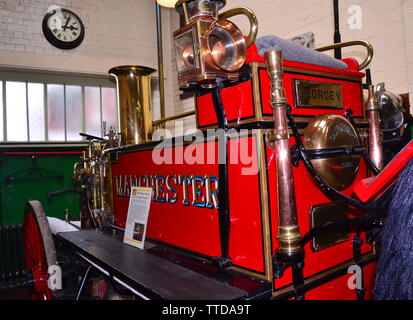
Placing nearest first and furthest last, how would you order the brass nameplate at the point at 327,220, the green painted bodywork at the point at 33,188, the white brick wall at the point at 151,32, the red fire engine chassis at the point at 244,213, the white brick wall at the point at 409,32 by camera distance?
the red fire engine chassis at the point at 244,213 → the brass nameplate at the point at 327,220 → the white brick wall at the point at 409,32 → the white brick wall at the point at 151,32 → the green painted bodywork at the point at 33,188

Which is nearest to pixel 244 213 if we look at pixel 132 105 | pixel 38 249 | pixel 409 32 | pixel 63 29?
pixel 132 105

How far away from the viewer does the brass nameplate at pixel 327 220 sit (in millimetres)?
1301

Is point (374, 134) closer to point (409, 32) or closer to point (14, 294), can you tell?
point (409, 32)

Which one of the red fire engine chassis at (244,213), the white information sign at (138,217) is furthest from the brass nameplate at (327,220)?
the white information sign at (138,217)

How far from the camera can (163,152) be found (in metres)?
1.66

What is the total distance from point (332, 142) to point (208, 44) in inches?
22.5

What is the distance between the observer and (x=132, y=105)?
2.31 metres

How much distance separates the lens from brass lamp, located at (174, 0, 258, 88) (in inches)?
44.8

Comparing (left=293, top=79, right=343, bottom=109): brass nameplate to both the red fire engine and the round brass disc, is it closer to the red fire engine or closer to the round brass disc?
the red fire engine

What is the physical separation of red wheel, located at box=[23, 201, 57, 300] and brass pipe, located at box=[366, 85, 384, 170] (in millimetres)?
1672

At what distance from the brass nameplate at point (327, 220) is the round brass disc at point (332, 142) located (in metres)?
0.09

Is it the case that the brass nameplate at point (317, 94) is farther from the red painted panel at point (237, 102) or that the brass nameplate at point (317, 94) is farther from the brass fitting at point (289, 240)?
the brass fitting at point (289, 240)

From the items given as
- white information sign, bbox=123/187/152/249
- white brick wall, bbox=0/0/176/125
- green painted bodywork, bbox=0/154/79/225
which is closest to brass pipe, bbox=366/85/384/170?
white information sign, bbox=123/187/152/249

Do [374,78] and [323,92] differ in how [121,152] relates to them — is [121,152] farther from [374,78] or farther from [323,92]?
[374,78]
